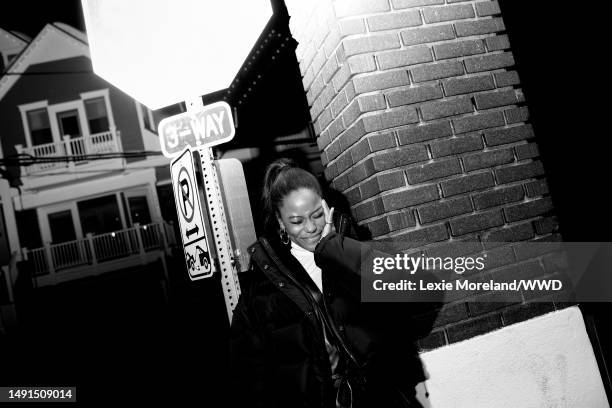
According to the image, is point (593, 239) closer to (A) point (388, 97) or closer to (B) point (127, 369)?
(A) point (388, 97)

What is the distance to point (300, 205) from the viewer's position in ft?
7.49

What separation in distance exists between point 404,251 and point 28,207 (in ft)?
63.8

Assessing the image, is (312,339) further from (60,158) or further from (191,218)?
(60,158)

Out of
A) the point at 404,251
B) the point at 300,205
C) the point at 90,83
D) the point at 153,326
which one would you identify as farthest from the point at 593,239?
the point at 90,83

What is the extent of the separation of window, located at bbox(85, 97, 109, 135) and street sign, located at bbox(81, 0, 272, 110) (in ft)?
52.7

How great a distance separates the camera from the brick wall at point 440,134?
7.40ft

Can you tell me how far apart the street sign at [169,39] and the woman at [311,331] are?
4.95 ft


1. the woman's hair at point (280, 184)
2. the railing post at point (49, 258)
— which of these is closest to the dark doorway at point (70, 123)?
the railing post at point (49, 258)

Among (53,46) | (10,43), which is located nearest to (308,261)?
(53,46)

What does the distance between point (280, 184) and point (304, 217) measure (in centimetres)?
28

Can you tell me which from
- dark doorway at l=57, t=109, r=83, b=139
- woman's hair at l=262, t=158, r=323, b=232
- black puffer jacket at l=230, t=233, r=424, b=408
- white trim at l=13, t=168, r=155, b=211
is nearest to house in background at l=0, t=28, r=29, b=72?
dark doorway at l=57, t=109, r=83, b=139

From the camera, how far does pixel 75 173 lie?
16.8 metres

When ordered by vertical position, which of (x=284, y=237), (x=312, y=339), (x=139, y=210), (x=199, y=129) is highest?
(x=139, y=210)

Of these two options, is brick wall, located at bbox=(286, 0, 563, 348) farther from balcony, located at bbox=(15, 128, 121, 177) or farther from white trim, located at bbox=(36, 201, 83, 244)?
white trim, located at bbox=(36, 201, 83, 244)
